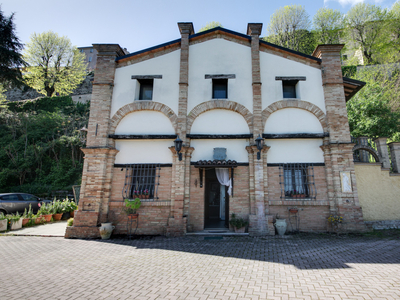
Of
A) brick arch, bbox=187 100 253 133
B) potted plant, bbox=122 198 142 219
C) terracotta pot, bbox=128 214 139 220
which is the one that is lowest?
terracotta pot, bbox=128 214 139 220

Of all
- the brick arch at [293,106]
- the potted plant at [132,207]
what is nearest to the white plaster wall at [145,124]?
the potted plant at [132,207]

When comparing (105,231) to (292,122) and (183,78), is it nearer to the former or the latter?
(183,78)

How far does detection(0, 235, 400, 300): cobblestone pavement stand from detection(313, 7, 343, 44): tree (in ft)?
95.6

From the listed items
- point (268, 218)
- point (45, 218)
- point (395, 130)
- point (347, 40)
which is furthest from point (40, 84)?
point (347, 40)

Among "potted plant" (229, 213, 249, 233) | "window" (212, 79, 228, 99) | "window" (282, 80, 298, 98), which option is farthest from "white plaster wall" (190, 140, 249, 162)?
"window" (282, 80, 298, 98)

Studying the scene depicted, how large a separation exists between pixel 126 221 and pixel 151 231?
3.70 ft

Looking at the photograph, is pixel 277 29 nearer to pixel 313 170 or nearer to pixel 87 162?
pixel 313 170

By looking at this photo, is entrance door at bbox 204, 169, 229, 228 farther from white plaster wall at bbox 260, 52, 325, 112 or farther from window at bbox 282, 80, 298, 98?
window at bbox 282, 80, 298, 98

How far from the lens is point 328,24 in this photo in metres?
28.1

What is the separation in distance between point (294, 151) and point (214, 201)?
4.39 metres

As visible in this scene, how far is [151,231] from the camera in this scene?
27.9ft

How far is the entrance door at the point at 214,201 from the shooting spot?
9.59 m

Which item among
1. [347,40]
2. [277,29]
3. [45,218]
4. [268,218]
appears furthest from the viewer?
[347,40]

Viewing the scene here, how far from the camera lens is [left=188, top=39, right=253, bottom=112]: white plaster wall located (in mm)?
9531
